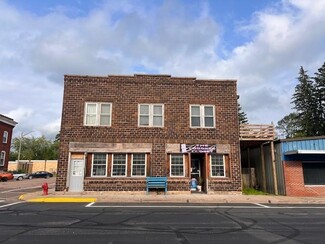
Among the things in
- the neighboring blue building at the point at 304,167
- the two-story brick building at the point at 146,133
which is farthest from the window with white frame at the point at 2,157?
the neighboring blue building at the point at 304,167

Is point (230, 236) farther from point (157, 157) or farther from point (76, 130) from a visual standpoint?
point (76, 130)

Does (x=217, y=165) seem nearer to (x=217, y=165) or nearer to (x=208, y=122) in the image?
(x=217, y=165)

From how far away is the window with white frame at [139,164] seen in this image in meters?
21.4

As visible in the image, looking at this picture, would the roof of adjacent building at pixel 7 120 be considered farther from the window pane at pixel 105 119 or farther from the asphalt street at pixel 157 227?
the asphalt street at pixel 157 227

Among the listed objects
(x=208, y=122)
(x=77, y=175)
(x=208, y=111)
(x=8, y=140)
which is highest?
(x=8, y=140)

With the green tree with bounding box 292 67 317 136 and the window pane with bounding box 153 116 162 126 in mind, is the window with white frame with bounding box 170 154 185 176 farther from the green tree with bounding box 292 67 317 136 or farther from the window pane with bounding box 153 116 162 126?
the green tree with bounding box 292 67 317 136

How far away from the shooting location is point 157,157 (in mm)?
21484

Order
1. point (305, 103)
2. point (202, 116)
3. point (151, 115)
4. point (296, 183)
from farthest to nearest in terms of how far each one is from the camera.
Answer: point (305, 103)
point (202, 116)
point (151, 115)
point (296, 183)

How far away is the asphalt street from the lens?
792cm

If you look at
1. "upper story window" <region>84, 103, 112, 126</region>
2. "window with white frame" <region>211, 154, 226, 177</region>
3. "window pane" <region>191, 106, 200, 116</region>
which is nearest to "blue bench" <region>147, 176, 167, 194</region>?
"window with white frame" <region>211, 154, 226, 177</region>

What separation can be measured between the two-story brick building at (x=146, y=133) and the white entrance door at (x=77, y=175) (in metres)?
0.07

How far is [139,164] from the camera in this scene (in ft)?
70.7

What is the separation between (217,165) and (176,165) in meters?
2.91

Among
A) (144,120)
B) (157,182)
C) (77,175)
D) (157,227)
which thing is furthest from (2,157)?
(157,227)
